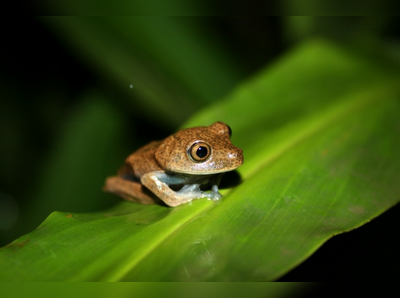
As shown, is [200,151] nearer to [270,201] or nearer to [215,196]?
[215,196]

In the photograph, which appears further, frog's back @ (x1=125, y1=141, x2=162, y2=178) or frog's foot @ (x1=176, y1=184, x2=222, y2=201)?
frog's back @ (x1=125, y1=141, x2=162, y2=178)

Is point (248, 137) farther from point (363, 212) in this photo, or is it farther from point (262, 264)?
point (262, 264)

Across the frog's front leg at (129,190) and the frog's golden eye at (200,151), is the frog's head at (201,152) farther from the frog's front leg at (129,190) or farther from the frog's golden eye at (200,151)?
the frog's front leg at (129,190)

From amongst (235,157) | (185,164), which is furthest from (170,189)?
(235,157)

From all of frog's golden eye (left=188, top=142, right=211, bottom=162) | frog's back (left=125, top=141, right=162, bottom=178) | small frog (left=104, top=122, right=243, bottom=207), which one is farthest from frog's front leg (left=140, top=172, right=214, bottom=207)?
frog's golden eye (left=188, top=142, right=211, bottom=162)

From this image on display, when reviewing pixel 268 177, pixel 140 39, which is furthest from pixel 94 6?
pixel 268 177

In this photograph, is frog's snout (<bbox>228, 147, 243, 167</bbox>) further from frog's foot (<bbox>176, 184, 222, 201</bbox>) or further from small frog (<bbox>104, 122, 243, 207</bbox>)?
frog's foot (<bbox>176, 184, 222, 201</bbox>)
